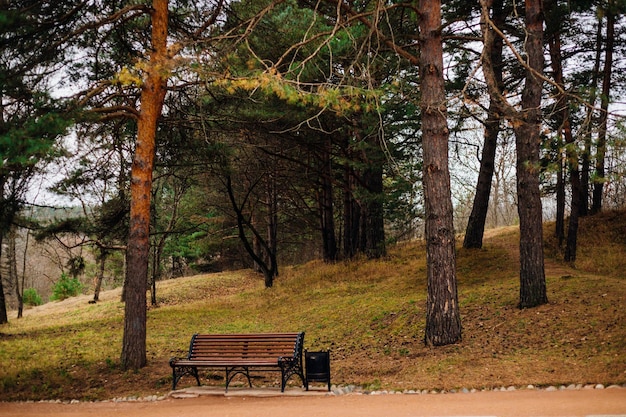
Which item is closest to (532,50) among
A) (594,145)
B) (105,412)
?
(594,145)

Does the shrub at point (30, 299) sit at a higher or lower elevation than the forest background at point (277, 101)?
lower

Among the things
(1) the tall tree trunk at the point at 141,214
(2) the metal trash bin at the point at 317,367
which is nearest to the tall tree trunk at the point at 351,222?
(1) the tall tree trunk at the point at 141,214

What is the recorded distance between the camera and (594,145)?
24.7 feet

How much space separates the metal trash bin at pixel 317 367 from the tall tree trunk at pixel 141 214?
337cm

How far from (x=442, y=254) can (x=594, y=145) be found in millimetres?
2871

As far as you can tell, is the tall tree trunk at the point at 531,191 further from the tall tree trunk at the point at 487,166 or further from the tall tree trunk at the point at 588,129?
the tall tree trunk at the point at 487,166

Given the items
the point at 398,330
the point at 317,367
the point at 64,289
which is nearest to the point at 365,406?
the point at 317,367

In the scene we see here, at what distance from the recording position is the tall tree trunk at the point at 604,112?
7.54m

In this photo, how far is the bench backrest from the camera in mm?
7879

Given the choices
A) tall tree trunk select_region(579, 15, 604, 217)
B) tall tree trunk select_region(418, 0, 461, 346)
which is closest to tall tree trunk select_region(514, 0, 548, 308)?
tall tree trunk select_region(579, 15, 604, 217)

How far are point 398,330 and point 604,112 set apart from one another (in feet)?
20.2

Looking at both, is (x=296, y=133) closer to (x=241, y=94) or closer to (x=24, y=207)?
(x=241, y=94)

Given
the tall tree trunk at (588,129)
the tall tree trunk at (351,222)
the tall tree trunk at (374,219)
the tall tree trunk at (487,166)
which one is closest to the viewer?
the tall tree trunk at (588,129)

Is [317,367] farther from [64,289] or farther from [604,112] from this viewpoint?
[64,289]
